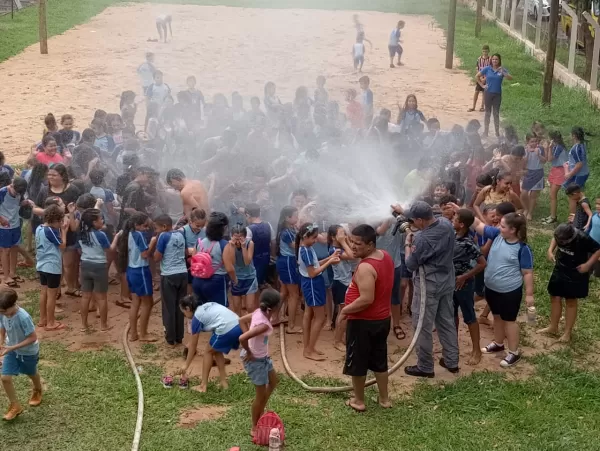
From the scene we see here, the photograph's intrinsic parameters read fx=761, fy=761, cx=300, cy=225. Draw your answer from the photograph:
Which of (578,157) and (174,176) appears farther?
(578,157)

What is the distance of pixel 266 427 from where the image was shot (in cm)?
592

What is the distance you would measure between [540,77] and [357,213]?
14.7 m

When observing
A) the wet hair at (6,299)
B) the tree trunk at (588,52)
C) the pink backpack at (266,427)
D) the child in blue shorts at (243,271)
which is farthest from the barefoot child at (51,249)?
the tree trunk at (588,52)

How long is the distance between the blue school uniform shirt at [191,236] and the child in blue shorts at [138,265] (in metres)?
0.34

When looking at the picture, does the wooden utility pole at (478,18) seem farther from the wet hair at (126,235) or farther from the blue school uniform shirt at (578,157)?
the wet hair at (126,235)

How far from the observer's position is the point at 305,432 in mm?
6137

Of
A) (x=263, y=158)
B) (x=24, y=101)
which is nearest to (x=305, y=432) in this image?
(x=263, y=158)

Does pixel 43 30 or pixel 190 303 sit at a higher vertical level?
pixel 43 30

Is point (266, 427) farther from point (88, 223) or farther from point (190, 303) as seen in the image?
point (88, 223)

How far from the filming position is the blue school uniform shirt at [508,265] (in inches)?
288

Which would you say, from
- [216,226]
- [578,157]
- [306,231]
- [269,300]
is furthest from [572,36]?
[269,300]

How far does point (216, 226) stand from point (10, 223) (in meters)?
3.08

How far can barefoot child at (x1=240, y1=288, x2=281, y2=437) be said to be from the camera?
19.3ft

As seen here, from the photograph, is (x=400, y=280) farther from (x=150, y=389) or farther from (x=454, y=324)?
(x=150, y=389)
